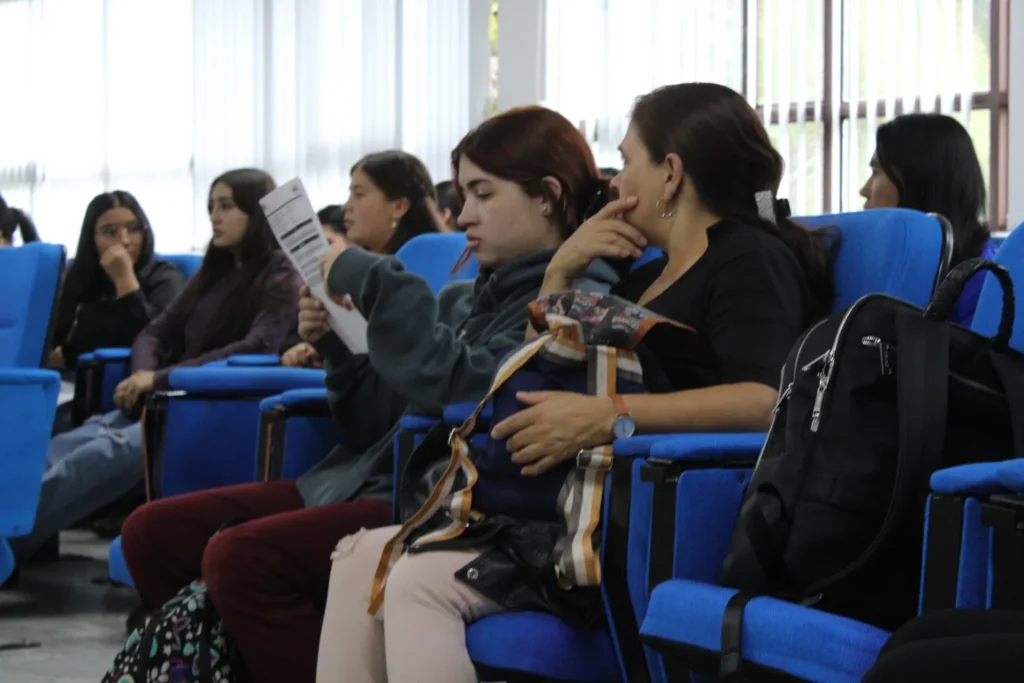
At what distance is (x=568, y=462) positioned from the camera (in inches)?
72.3

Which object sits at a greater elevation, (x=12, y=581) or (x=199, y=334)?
(x=199, y=334)

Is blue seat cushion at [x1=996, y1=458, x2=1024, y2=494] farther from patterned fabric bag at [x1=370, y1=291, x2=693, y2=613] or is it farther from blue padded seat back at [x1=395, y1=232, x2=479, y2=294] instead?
blue padded seat back at [x1=395, y1=232, x2=479, y2=294]

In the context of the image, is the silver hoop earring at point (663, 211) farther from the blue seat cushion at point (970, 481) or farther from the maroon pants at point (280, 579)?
the blue seat cushion at point (970, 481)

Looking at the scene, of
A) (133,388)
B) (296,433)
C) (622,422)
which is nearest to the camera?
(622,422)

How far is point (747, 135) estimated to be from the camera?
6.45 ft

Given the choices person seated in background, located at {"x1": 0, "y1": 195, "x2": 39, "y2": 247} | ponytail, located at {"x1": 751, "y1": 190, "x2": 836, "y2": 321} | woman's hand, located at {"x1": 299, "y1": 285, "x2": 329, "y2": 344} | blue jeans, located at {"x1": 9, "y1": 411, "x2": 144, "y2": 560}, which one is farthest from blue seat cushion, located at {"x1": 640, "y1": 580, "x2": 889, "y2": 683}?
person seated in background, located at {"x1": 0, "y1": 195, "x2": 39, "y2": 247}

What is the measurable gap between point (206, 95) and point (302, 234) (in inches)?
207

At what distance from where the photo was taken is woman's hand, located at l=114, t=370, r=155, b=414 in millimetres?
3820

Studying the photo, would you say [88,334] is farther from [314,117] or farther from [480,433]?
[480,433]

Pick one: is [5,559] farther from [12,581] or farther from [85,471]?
[12,581]

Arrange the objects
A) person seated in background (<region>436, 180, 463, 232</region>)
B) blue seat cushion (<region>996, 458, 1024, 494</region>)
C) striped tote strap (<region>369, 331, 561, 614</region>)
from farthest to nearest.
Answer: person seated in background (<region>436, 180, 463, 232</region>) → striped tote strap (<region>369, 331, 561, 614</region>) → blue seat cushion (<region>996, 458, 1024, 494</region>)

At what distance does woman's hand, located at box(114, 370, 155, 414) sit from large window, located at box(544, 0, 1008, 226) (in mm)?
2392

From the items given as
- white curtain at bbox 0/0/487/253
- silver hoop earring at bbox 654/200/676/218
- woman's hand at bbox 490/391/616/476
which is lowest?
woman's hand at bbox 490/391/616/476

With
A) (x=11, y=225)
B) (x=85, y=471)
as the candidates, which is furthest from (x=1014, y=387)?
(x=11, y=225)
